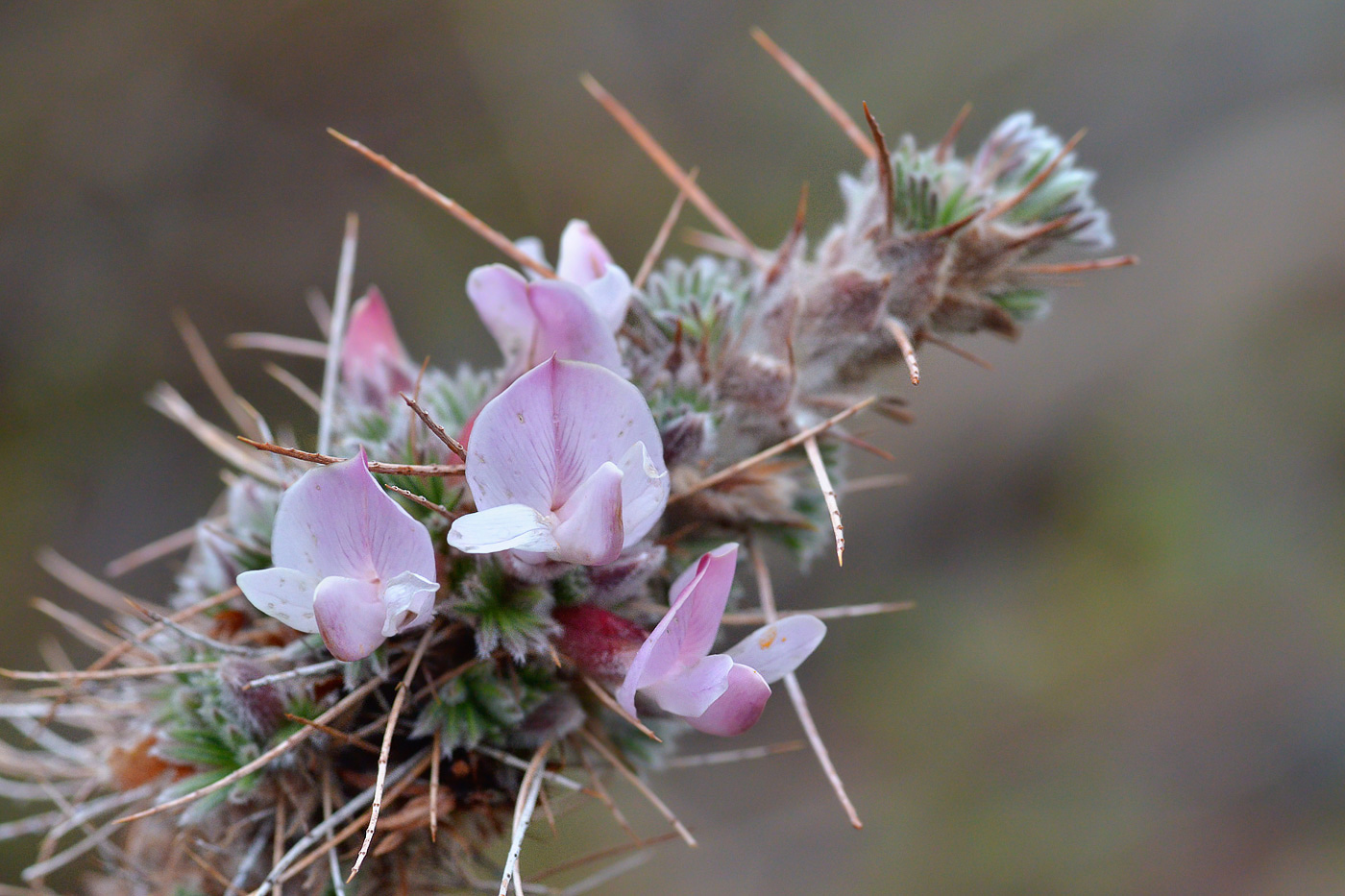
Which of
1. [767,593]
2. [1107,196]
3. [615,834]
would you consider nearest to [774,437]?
[767,593]

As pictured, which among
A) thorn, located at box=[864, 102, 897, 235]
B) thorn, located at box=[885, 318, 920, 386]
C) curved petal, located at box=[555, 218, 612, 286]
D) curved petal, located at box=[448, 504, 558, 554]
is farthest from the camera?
curved petal, located at box=[555, 218, 612, 286]

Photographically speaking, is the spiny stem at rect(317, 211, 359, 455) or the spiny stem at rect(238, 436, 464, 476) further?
the spiny stem at rect(317, 211, 359, 455)

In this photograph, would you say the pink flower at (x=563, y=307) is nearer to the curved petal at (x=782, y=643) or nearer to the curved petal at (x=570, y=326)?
the curved petal at (x=570, y=326)

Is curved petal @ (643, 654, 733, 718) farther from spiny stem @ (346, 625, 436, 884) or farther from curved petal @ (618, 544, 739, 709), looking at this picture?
spiny stem @ (346, 625, 436, 884)

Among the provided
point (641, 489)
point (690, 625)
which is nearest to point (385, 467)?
point (641, 489)

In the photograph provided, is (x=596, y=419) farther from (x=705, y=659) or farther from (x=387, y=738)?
(x=387, y=738)

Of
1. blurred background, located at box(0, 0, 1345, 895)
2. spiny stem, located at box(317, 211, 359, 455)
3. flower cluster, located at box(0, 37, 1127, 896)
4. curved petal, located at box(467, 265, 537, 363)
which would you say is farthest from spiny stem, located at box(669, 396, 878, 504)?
blurred background, located at box(0, 0, 1345, 895)

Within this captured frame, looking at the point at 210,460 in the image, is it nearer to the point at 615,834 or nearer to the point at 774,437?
the point at 615,834
